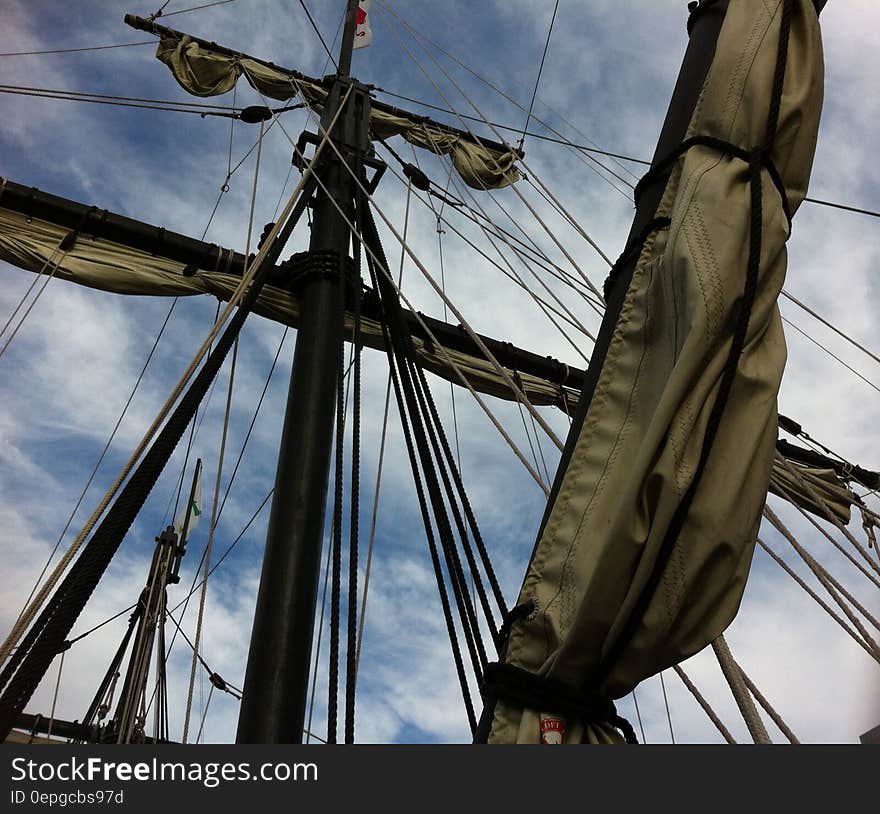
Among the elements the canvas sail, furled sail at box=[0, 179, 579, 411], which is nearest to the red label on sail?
furled sail at box=[0, 179, 579, 411]

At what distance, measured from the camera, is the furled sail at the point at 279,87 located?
671cm

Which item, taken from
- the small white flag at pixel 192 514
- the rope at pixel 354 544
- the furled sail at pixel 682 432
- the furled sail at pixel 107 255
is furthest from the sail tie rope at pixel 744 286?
the small white flag at pixel 192 514

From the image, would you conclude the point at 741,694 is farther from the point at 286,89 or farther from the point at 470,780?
the point at 286,89

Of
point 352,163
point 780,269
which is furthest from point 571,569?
point 352,163

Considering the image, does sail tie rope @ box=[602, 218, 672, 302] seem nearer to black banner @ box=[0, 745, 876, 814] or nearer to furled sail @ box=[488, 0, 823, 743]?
furled sail @ box=[488, 0, 823, 743]

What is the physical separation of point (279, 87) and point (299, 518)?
190 inches

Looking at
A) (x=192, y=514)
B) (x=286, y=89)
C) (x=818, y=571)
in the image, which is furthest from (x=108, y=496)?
(x=192, y=514)

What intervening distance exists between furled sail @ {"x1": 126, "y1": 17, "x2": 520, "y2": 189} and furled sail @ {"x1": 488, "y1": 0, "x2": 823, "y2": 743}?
16.1 feet

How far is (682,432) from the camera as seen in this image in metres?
1.48

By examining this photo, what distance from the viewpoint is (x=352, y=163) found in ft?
15.0

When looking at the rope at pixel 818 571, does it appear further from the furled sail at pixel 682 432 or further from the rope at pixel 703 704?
the furled sail at pixel 682 432

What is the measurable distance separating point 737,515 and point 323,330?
8.09ft

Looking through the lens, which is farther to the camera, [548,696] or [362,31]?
[362,31]

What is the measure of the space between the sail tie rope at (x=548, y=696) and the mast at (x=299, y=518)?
4.32ft
